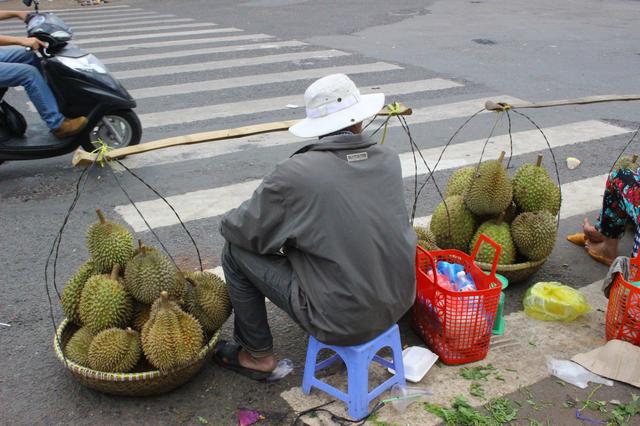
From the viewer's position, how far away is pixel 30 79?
4.75 meters

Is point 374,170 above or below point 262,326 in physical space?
above

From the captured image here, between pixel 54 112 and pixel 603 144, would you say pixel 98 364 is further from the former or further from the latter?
pixel 603 144

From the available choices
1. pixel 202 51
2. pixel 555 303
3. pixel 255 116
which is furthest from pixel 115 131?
pixel 202 51

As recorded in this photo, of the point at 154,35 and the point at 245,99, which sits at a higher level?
the point at 154,35

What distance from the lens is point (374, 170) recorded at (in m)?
2.35

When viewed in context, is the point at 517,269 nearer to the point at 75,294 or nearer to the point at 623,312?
the point at 623,312

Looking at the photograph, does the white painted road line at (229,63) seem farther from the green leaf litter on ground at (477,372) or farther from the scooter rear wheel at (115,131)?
the green leaf litter on ground at (477,372)

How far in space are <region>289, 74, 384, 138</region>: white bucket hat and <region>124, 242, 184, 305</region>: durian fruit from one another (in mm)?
776

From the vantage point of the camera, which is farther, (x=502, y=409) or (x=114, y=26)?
(x=114, y=26)

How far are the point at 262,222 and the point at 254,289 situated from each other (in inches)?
15.3

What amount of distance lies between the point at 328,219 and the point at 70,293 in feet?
3.83

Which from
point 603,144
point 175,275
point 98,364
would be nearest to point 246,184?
point 175,275

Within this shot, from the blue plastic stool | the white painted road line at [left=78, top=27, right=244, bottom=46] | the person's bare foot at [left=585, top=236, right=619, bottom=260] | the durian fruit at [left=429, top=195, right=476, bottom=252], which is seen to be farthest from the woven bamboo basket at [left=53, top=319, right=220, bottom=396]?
the white painted road line at [left=78, top=27, right=244, bottom=46]

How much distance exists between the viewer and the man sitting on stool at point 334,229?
2262 millimetres
